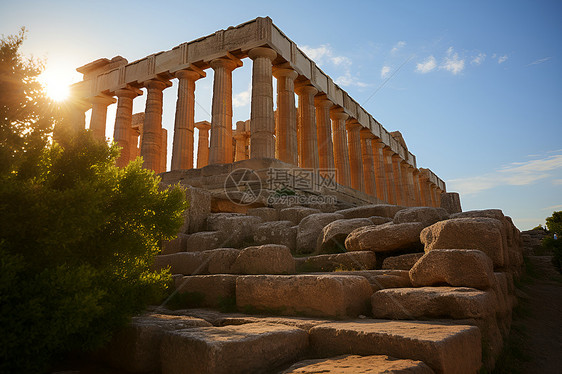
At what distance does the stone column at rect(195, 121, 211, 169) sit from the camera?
26656 millimetres

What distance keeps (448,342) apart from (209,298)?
12.0 ft

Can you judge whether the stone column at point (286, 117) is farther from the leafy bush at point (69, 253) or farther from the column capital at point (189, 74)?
the leafy bush at point (69, 253)

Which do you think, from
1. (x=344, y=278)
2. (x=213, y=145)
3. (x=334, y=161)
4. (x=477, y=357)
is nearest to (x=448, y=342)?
(x=477, y=357)

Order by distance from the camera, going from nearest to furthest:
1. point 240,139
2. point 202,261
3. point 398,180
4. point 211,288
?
1. point 211,288
2. point 202,261
3. point 240,139
4. point 398,180

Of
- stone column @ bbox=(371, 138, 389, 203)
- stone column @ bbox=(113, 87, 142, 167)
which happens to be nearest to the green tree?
stone column @ bbox=(113, 87, 142, 167)

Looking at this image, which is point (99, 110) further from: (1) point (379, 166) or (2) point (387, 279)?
(2) point (387, 279)

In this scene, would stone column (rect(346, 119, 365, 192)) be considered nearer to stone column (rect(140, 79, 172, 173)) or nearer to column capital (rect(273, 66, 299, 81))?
column capital (rect(273, 66, 299, 81))

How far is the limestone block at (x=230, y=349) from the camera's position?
2.80 meters

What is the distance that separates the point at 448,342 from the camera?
280 centimetres

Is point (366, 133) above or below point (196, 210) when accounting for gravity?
above

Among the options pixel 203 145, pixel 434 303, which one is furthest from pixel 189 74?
pixel 434 303

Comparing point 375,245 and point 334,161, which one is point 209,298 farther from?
point 334,161

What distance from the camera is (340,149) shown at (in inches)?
999

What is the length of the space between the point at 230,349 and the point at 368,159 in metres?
28.3
